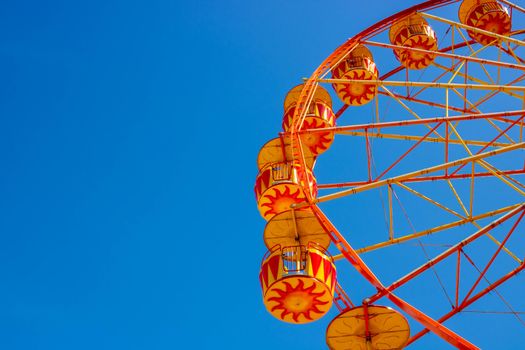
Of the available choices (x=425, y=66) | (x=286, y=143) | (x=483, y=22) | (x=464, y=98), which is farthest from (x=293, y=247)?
(x=483, y=22)

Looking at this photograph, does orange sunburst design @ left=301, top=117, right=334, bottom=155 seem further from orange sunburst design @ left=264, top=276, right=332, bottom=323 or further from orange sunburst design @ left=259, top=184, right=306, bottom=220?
orange sunburst design @ left=264, top=276, right=332, bottom=323

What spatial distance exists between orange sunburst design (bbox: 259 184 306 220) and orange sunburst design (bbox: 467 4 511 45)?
8.61 m

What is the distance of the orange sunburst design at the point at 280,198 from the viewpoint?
52.9ft

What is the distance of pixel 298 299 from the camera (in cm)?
1322

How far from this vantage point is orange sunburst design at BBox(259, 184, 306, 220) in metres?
16.1

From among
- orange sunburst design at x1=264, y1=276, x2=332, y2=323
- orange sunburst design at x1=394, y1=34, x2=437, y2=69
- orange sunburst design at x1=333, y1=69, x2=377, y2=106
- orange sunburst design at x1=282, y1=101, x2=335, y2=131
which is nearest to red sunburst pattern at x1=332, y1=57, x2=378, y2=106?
orange sunburst design at x1=333, y1=69, x2=377, y2=106

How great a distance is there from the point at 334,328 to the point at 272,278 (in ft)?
4.76

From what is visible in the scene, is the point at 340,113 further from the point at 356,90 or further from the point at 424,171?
the point at 424,171

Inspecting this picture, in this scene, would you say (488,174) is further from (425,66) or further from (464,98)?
(425,66)

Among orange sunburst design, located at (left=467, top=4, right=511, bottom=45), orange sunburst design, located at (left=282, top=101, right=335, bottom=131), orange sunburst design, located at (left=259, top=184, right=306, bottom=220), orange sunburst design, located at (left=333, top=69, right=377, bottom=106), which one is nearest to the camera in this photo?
orange sunburst design, located at (left=259, top=184, right=306, bottom=220)

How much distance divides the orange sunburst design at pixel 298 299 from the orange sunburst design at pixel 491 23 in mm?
11225

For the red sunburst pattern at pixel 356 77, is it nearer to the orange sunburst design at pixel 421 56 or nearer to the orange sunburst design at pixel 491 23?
the orange sunburst design at pixel 421 56

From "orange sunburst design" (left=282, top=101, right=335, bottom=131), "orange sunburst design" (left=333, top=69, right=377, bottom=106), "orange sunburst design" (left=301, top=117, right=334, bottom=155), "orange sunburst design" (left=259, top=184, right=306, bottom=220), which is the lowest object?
"orange sunburst design" (left=259, top=184, right=306, bottom=220)

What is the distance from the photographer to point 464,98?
1748 cm
